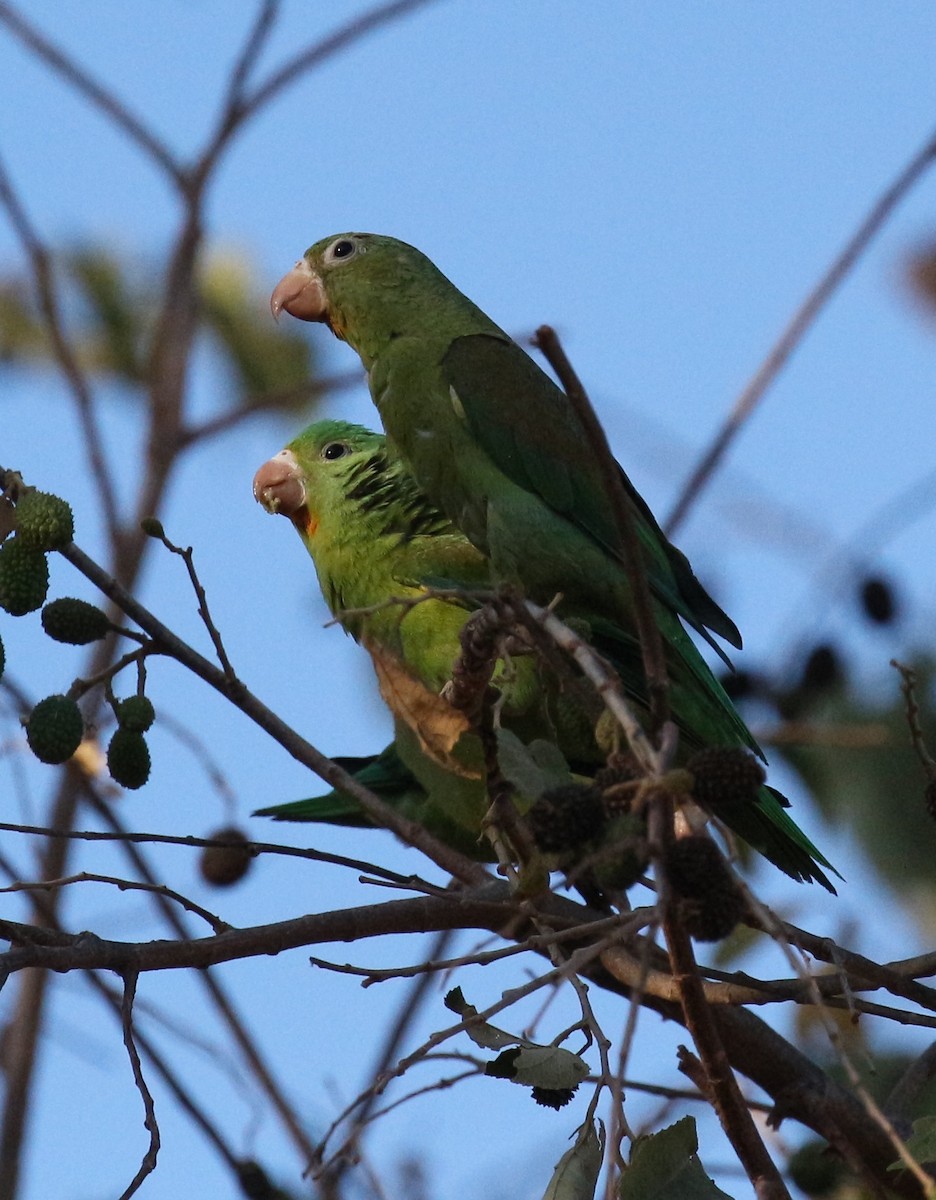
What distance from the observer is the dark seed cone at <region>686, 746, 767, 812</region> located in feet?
5.11

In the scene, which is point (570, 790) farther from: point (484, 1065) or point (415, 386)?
point (415, 386)

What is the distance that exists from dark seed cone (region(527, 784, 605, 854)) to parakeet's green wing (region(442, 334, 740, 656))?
1.77 m

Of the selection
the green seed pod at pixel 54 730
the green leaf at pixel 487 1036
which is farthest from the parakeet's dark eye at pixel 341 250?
the green leaf at pixel 487 1036

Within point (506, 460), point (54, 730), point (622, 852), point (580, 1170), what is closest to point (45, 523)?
point (54, 730)

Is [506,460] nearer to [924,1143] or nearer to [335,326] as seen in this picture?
[335,326]

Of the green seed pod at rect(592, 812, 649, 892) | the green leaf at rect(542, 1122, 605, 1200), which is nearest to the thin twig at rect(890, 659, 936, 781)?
the green seed pod at rect(592, 812, 649, 892)

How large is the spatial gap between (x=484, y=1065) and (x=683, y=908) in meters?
0.65

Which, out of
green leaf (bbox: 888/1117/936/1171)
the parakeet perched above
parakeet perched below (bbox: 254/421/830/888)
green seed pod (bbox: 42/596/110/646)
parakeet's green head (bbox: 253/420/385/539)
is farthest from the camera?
parakeet's green head (bbox: 253/420/385/539)

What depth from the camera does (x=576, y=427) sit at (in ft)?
12.2

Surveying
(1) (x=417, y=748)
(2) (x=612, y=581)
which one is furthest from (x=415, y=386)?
(1) (x=417, y=748)

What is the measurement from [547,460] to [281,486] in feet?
Answer: 3.21

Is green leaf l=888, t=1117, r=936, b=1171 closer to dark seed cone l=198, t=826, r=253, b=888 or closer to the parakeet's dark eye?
dark seed cone l=198, t=826, r=253, b=888

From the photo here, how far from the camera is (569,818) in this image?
1.63 metres

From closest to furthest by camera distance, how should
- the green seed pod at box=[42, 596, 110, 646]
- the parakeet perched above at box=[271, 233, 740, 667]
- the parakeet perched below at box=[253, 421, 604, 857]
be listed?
the green seed pod at box=[42, 596, 110, 646] < the parakeet perched above at box=[271, 233, 740, 667] < the parakeet perched below at box=[253, 421, 604, 857]
